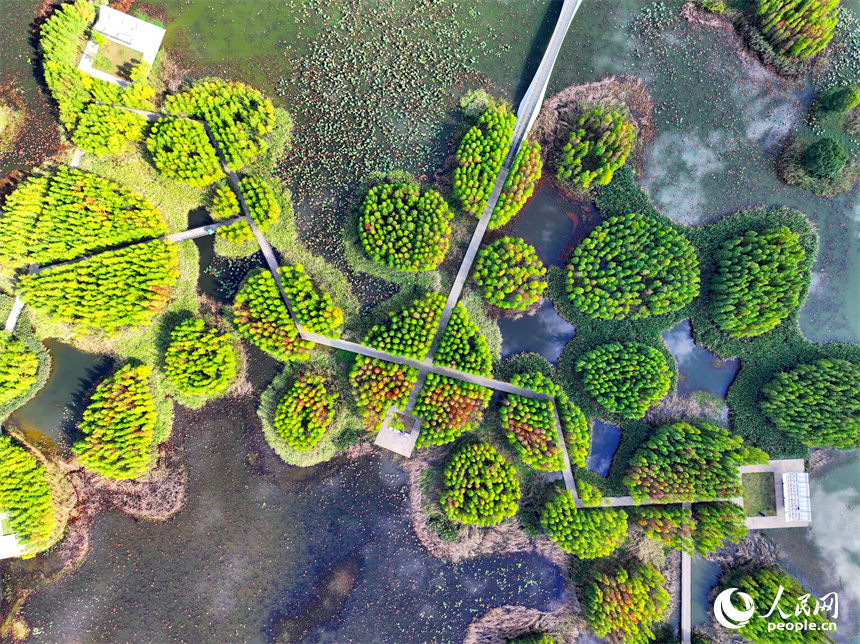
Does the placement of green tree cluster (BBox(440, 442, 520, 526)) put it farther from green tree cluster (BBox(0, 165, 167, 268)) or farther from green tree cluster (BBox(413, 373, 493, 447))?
green tree cluster (BBox(0, 165, 167, 268))

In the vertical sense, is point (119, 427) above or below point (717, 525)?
below

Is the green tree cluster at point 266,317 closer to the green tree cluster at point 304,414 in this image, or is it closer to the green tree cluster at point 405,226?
the green tree cluster at point 304,414

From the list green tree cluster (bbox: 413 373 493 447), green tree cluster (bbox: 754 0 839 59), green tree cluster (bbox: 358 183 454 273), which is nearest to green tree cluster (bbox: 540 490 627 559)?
green tree cluster (bbox: 413 373 493 447)

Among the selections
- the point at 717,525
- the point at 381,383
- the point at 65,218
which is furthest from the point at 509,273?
the point at 65,218

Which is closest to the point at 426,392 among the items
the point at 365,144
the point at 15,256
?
the point at 365,144

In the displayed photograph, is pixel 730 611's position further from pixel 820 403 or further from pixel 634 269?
pixel 634 269
